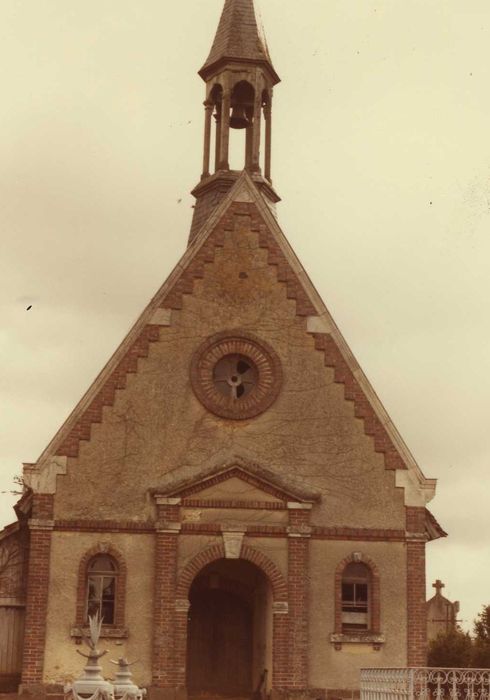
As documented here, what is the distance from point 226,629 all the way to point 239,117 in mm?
14490

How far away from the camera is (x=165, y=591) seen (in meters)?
28.6

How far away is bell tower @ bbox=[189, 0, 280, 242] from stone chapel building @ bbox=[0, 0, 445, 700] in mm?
3889

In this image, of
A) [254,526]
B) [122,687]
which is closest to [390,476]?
[254,526]

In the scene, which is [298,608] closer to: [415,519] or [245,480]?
[245,480]

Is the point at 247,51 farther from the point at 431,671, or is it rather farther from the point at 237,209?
the point at 431,671

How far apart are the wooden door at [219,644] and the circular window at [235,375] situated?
4848 mm

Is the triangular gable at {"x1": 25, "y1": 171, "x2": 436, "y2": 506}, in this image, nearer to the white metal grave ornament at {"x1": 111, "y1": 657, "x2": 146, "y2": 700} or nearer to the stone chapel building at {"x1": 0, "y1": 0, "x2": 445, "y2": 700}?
the stone chapel building at {"x1": 0, "y1": 0, "x2": 445, "y2": 700}

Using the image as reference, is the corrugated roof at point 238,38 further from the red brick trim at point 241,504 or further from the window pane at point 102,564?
the window pane at point 102,564

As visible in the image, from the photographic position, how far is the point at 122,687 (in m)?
20.3

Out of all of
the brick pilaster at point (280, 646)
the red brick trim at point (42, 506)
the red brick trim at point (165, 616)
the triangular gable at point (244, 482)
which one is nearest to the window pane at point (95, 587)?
→ the red brick trim at point (165, 616)

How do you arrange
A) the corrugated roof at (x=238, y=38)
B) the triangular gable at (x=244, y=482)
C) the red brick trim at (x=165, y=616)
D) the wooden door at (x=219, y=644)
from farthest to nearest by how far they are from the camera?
the corrugated roof at (x=238, y=38)
the wooden door at (x=219, y=644)
the triangular gable at (x=244, y=482)
the red brick trim at (x=165, y=616)

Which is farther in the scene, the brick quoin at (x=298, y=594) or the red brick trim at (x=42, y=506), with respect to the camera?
the red brick trim at (x=42, y=506)

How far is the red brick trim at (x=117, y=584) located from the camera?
93.7ft

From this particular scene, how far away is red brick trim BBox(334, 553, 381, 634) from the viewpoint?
2909 cm
